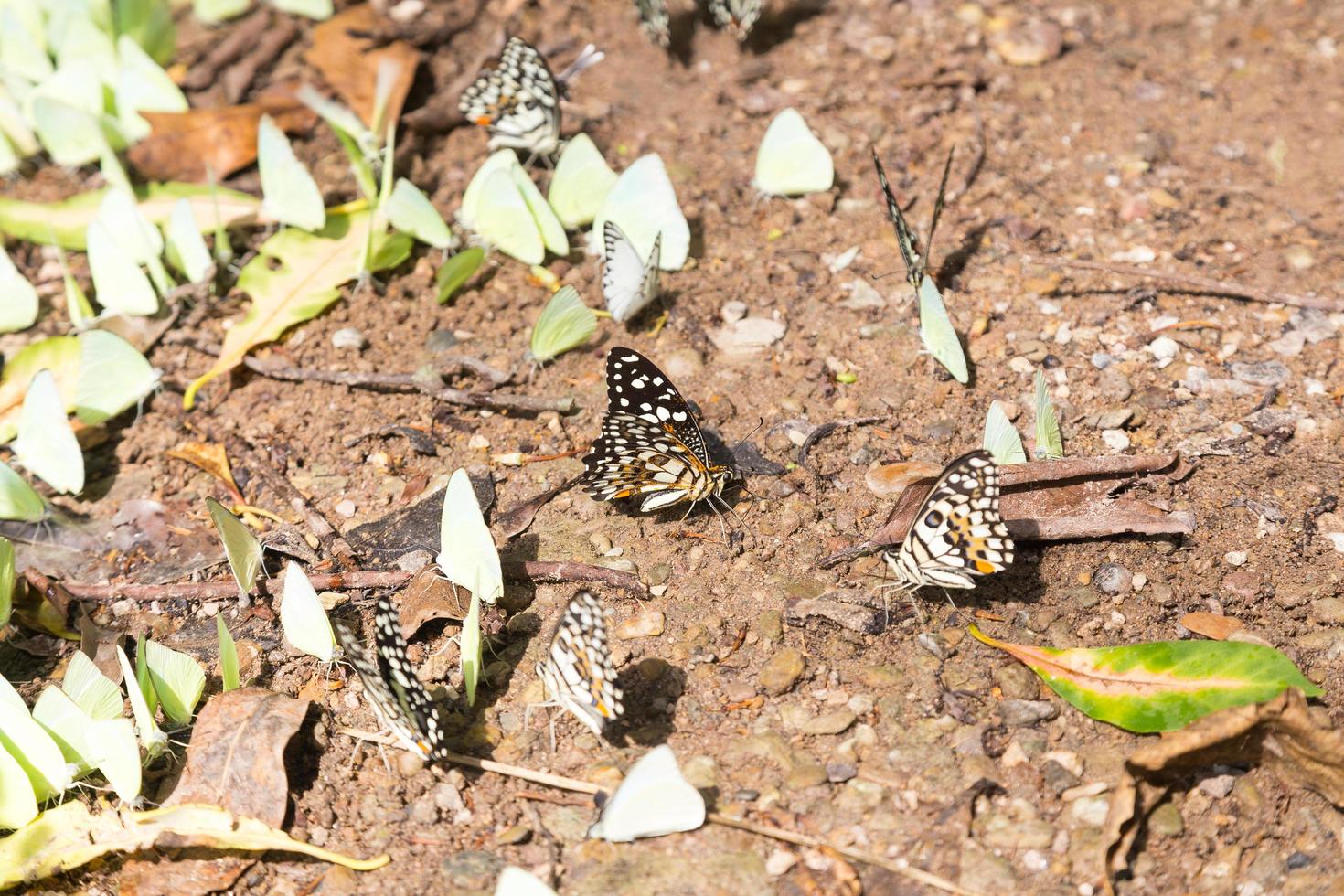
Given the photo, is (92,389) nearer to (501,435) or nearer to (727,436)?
(501,435)

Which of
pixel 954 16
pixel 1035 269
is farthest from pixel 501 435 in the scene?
pixel 954 16

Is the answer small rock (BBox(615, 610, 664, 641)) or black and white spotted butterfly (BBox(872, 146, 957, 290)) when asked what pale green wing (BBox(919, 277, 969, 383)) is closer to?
black and white spotted butterfly (BBox(872, 146, 957, 290))

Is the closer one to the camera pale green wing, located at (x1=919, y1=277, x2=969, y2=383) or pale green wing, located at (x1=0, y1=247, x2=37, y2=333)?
pale green wing, located at (x1=919, y1=277, x2=969, y2=383)

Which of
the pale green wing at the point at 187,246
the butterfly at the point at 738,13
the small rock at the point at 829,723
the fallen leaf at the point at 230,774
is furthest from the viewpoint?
the butterfly at the point at 738,13

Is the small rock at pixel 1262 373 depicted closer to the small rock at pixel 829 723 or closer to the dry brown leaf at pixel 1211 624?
the dry brown leaf at pixel 1211 624

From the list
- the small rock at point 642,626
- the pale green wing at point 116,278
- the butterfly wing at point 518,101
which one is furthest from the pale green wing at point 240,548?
the butterfly wing at point 518,101

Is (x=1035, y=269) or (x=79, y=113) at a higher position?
(x=79, y=113)

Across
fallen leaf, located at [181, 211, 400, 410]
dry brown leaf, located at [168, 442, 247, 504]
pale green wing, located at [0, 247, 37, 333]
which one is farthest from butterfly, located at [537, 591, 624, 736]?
pale green wing, located at [0, 247, 37, 333]
